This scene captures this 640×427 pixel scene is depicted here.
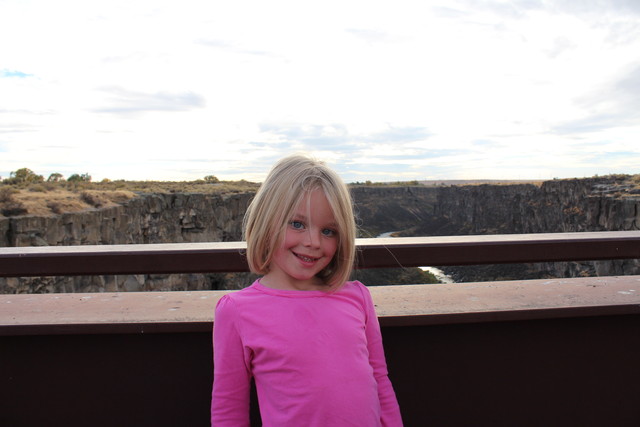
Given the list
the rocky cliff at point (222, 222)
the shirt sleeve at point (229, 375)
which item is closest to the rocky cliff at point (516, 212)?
the rocky cliff at point (222, 222)

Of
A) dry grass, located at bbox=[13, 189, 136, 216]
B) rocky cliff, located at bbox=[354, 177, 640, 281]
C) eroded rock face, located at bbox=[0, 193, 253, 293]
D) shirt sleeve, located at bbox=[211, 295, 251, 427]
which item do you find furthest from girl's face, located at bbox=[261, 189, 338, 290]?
dry grass, located at bbox=[13, 189, 136, 216]

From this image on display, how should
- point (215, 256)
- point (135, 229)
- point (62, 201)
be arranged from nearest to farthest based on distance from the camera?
point (215, 256) < point (62, 201) < point (135, 229)

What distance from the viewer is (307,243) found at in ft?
5.11

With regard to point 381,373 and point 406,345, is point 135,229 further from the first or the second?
point 381,373

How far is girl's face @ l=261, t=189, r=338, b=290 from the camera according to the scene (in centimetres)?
156

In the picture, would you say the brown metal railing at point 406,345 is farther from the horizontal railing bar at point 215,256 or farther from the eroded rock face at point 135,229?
the eroded rock face at point 135,229

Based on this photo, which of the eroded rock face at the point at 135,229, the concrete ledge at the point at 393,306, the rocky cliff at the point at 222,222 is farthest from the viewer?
the rocky cliff at the point at 222,222

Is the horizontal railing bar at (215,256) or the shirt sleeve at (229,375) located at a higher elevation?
the horizontal railing bar at (215,256)

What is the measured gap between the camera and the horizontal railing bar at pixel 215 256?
195cm

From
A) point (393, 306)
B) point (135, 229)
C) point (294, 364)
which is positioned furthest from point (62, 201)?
point (294, 364)

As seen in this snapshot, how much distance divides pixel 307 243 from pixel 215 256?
549mm

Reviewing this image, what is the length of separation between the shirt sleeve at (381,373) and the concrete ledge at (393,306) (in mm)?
258

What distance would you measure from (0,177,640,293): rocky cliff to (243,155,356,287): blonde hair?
0.70ft

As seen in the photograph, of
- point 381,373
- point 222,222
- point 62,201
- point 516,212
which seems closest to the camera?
point 381,373
